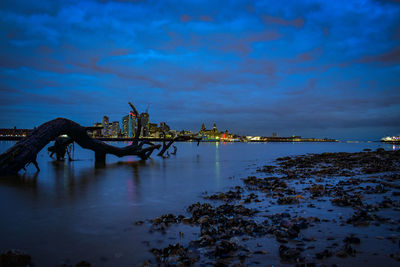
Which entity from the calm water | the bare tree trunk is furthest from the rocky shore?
the bare tree trunk

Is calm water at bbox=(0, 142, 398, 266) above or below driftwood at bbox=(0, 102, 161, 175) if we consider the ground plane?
below

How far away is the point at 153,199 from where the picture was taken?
445 inches

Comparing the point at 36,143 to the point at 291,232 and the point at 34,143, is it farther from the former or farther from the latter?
the point at 291,232

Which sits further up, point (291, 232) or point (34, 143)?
point (34, 143)

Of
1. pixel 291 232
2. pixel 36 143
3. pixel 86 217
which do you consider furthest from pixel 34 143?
pixel 291 232

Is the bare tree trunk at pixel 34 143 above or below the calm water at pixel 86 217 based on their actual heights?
above

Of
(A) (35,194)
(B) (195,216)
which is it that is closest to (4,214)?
Answer: (A) (35,194)

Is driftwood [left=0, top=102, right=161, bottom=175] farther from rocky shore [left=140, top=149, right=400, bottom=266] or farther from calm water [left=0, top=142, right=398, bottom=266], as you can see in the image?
rocky shore [left=140, top=149, right=400, bottom=266]

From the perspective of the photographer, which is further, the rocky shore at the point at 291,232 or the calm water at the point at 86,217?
the calm water at the point at 86,217

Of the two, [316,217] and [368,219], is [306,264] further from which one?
[368,219]

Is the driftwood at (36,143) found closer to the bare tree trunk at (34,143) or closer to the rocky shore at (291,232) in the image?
the bare tree trunk at (34,143)

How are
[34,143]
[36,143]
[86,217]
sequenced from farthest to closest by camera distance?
[36,143], [34,143], [86,217]

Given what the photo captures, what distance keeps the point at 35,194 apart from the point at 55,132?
986cm

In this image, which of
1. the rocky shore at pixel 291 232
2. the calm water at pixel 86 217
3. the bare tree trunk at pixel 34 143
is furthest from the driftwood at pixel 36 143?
the rocky shore at pixel 291 232
